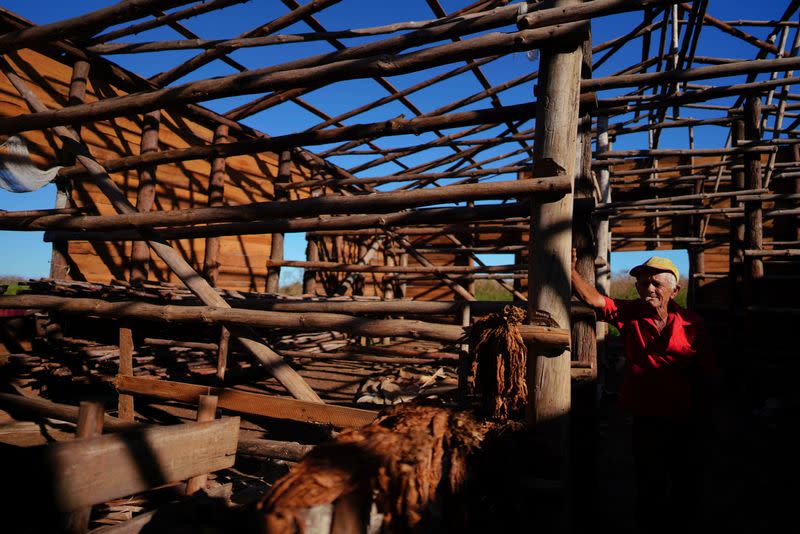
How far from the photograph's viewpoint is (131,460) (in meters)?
1.50

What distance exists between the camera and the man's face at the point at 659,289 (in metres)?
2.88

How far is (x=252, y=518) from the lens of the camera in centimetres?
124

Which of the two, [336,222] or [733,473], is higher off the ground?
[336,222]

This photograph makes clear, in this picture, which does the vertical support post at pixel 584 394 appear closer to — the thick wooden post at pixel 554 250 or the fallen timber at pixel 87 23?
the thick wooden post at pixel 554 250

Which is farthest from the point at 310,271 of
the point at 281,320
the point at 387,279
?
the point at 281,320

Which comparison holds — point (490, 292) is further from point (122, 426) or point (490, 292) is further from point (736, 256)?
point (122, 426)

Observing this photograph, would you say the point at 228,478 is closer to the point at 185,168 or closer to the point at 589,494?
the point at 589,494

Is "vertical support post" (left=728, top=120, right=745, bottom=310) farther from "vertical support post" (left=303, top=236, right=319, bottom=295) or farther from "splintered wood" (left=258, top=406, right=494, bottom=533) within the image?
"vertical support post" (left=303, top=236, right=319, bottom=295)

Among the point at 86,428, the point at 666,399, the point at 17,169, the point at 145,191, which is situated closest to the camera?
the point at 86,428

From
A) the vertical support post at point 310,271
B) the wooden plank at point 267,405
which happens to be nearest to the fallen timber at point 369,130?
the wooden plank at point 267,405

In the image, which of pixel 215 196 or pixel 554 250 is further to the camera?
pixel 215 196

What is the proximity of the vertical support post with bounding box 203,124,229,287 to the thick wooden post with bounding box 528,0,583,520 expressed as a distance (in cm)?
603

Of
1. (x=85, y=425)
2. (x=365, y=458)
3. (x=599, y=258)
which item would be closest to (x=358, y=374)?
(x=599, y=258)

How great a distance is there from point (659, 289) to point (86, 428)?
3345 mm
